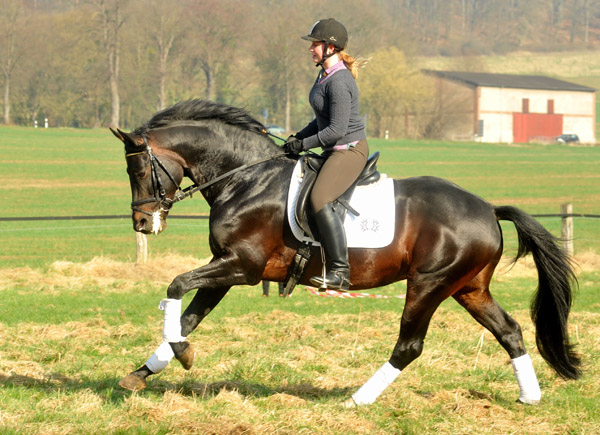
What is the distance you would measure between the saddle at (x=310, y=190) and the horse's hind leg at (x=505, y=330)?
133 cm

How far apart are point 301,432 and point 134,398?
1.38m

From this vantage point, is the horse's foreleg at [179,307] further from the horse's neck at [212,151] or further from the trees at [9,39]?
the trees at [9,39]

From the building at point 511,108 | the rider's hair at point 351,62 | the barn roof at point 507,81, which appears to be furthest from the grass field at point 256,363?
the barn roof at point 507,81

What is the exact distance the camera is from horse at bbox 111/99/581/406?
20.6ft

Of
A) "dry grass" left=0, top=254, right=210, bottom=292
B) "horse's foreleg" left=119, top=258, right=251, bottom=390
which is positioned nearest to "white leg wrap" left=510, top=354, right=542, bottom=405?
"horse's foreleg" left=119, top=258, right=251, bottom=390

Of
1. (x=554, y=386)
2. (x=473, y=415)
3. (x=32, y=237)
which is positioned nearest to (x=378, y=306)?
(x=554, y=386)

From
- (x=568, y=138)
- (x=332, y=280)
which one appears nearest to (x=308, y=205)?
(x=332, y=280)

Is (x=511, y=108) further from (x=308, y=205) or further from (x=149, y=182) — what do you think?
(x=149, y=182)

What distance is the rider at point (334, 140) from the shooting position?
622 centimetres

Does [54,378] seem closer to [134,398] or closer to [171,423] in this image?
[134,398]

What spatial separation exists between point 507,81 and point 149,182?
291 ft

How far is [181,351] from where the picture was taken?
19.9ft

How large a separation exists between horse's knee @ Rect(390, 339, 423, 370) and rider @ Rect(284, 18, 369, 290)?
700 millimetres

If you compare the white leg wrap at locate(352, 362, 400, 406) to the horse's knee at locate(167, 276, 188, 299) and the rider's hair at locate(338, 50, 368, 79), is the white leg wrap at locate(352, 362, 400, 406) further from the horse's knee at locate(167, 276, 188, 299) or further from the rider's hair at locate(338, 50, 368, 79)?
the rider's hair at locate(338, 50, 368, 79)
